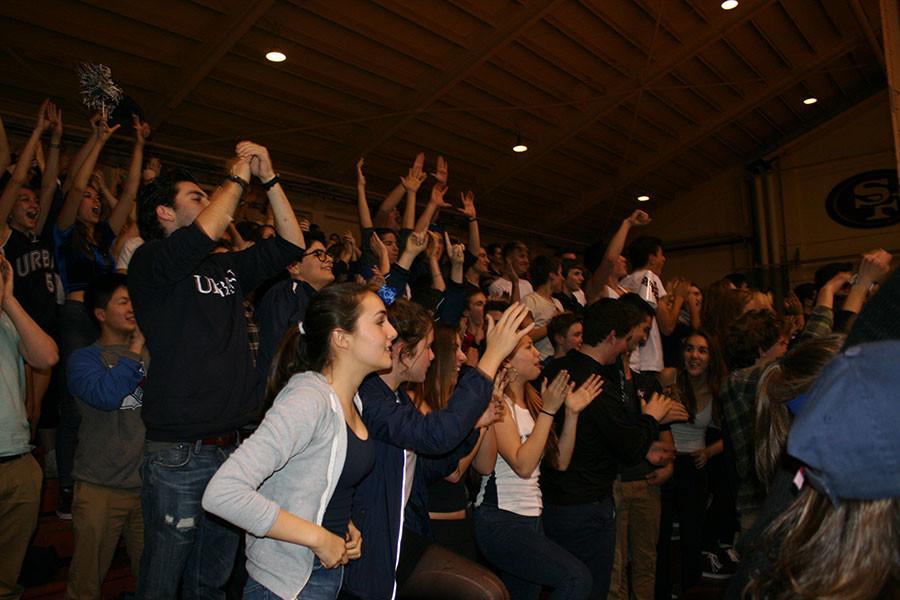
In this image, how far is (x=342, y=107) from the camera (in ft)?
30.6

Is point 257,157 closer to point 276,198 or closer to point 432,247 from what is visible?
point 276,198

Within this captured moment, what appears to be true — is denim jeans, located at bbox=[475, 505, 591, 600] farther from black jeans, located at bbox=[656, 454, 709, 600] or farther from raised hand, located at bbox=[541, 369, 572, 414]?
black jeans, located at bbox=[656, 454, 709, 600]

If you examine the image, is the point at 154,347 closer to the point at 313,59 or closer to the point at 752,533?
the point at 752,533

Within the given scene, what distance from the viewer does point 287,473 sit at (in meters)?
2.08

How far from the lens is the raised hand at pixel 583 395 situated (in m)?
3.41

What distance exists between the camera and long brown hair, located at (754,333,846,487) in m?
1.74

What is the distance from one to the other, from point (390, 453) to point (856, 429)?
194cm

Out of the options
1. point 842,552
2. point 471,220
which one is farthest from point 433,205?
point 842,552

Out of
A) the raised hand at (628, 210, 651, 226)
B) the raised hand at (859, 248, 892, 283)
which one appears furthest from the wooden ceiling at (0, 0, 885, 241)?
the raised hand at (859, 248, 892, 283)

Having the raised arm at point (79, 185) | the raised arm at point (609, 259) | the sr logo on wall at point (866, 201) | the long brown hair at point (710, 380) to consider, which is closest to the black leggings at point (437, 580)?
the long brown hair at point (710, 380)

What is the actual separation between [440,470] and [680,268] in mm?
13752

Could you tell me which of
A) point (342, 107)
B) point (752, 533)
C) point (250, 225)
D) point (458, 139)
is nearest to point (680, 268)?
point (458, 139)

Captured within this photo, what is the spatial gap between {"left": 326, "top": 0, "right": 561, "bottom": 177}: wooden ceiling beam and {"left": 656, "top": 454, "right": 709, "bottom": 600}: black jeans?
600 centimetres

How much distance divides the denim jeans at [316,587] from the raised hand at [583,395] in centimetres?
160
